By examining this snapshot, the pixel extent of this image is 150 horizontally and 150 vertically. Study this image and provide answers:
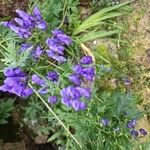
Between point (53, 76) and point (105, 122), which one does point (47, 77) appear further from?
point (105, 122)

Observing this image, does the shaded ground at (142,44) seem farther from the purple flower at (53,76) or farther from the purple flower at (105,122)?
the purple flower at (53,76)

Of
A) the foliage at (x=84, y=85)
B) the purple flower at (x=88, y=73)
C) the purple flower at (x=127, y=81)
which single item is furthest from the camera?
the purple flower at (x=127, y=81)

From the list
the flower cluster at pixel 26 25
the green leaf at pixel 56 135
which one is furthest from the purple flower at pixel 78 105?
the green leaf at pixel 56 135

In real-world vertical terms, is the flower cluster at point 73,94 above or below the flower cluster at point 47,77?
below

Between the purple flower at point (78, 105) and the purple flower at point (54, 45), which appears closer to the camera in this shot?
the purple flower at point (78, 105)

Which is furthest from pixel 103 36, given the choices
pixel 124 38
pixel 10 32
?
pixel 10 32

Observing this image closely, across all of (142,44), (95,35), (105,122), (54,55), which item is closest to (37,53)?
(54,55)

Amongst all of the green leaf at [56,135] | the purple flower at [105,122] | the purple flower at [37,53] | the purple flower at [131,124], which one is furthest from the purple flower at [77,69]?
the green leaf at [56,135]

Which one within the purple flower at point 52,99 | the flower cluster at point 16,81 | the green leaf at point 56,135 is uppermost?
the flower cluster at point 16,81

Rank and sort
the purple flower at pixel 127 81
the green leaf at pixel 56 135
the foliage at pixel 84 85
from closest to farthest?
the foliage at pixel 84 85 < the green leaf at pixel 56 135 < the purple flower at pixel 127 81
